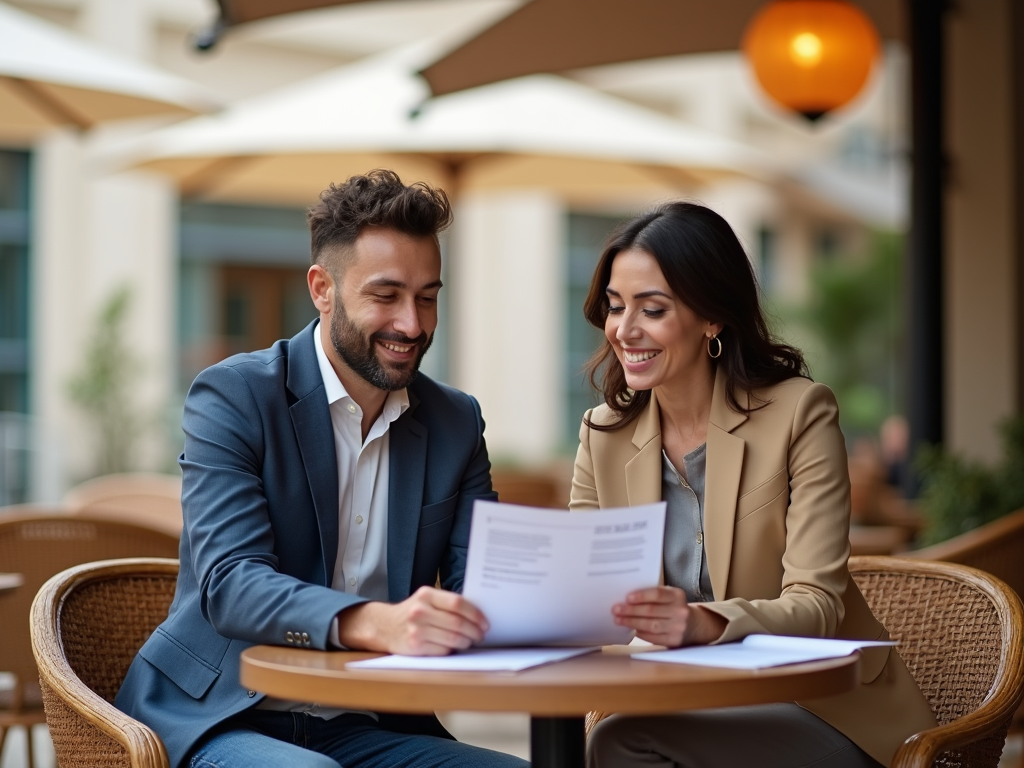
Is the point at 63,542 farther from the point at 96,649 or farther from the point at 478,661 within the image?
the point at 478,661

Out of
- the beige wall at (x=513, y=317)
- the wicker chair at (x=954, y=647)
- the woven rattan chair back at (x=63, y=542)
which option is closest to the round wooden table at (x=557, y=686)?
the wicker chair at (x=954, y=647)

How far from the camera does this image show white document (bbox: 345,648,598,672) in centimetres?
190

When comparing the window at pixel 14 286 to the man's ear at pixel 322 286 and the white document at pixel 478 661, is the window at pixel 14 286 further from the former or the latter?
the white document at pixel 478 661

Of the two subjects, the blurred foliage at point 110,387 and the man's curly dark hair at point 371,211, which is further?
the blurred foliage at point 110,387

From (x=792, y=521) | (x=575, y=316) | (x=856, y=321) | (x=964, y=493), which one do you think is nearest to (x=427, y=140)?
(x=964, y=493)

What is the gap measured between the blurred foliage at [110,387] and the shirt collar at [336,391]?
8.70m

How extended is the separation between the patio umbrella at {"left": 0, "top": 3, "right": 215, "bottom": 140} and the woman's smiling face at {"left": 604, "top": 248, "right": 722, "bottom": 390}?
3.38 metres

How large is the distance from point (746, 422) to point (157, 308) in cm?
1008

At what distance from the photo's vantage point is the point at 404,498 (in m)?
2.61

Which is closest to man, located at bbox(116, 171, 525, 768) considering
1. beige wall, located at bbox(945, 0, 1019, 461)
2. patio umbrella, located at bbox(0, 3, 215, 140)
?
patio umbrella, located at bbox(0, 3, 215, 140)

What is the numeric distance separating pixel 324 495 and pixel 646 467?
65 cm

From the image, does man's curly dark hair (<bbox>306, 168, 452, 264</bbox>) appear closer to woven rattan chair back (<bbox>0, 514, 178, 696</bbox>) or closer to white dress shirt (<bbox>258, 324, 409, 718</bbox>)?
white dress shirt (<bbox>258, 324, 409, 718</bbox>)

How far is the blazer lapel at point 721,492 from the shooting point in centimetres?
259

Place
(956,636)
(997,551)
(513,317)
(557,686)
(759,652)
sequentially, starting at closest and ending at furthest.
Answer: (557,686) → (759,652) → (956,636) → (997,551) → (513,317)
